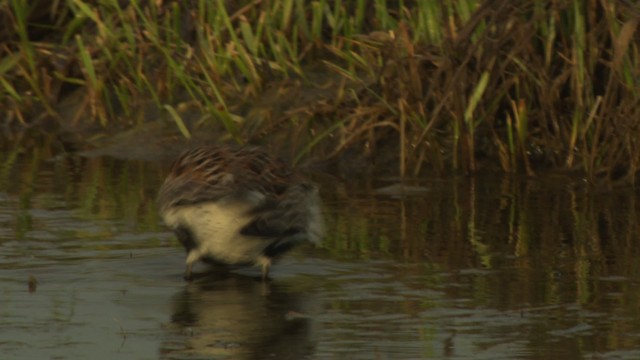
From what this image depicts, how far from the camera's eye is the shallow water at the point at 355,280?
5926 mm

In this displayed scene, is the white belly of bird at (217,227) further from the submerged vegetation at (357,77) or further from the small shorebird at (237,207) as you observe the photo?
the submerged vegetation at (357,77)

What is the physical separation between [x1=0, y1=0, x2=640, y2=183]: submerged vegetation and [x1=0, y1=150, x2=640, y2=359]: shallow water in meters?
0.29

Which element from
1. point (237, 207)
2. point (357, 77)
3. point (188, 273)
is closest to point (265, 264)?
point (188, 273)

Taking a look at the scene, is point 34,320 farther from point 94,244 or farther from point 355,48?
point 355,48

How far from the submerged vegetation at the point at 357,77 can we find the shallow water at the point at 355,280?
0.95 ft

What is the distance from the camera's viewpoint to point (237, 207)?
6.76 meters

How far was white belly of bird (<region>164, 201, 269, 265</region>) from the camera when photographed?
22.2 ft

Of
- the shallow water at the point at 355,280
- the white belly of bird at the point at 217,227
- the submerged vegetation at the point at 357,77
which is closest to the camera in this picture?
the shallow water at the point at 355,280

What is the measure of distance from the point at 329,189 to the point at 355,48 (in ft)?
5.52

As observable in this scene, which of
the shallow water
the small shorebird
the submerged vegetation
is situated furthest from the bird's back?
the submerged vegetation

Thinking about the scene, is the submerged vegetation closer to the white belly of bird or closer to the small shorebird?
the small shorebird

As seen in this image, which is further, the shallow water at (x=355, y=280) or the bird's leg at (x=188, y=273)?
the bird's leg at (x=188, y=273)

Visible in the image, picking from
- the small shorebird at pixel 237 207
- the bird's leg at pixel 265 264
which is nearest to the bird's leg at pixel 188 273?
the small shorebird at pixel 237 207

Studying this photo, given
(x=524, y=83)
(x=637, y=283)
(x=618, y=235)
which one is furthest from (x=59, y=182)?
(x=637, y=283)
